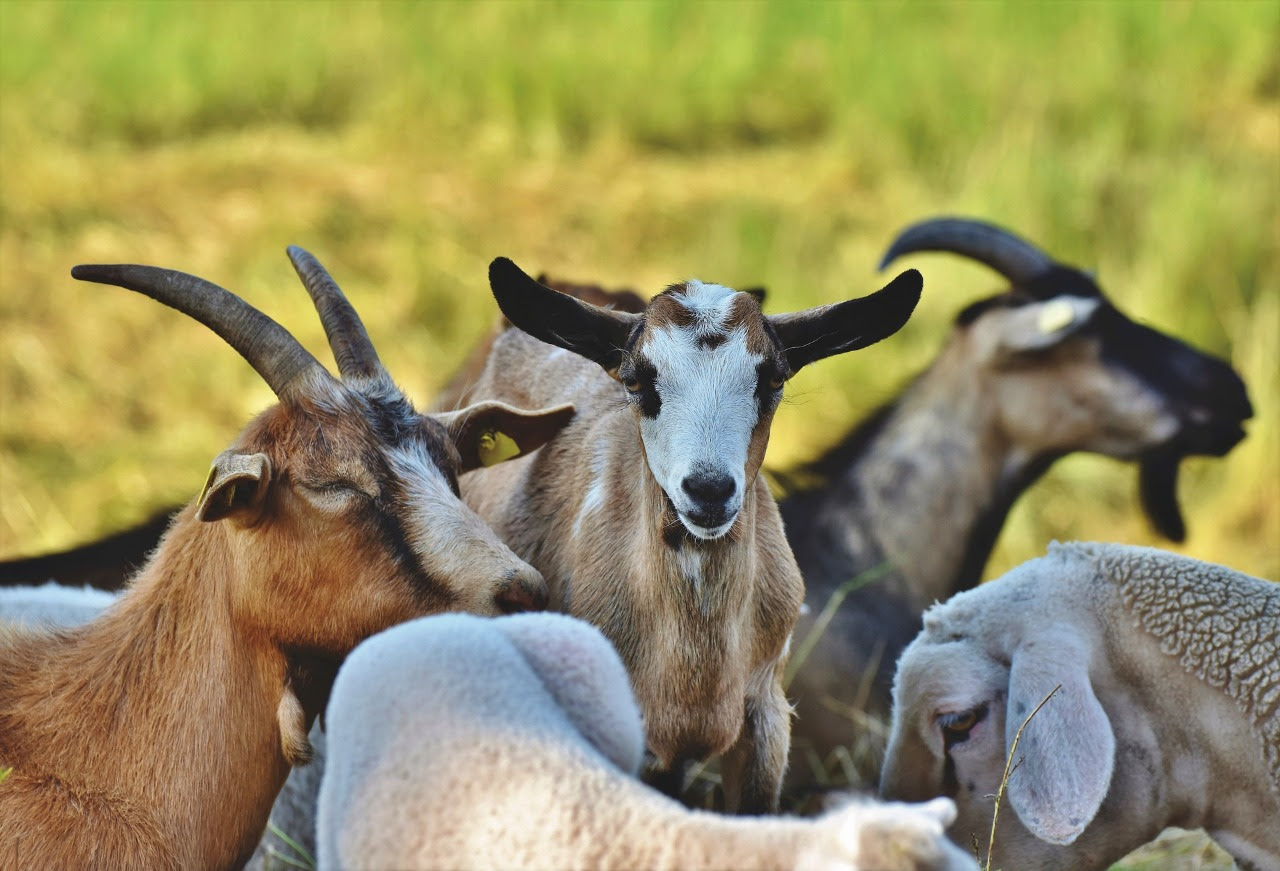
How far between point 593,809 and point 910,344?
692cm

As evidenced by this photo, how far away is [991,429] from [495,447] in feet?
10.2

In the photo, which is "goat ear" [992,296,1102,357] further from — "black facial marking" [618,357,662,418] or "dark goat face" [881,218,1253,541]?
"black facial marking" [618,357,662,418]

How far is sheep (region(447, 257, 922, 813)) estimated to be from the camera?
144 inches

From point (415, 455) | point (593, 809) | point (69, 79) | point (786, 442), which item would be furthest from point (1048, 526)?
point (69, 79)

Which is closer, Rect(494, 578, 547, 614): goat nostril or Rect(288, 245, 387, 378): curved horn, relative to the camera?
Rect(494, 578, 547, 614): goat nostril

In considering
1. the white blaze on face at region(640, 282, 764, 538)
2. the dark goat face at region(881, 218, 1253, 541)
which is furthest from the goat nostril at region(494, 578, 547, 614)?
the dark goat face at region(881, 218, 1253, 541)

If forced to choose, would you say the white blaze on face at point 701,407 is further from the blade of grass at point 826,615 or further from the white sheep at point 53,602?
the blade of grass at point 826,615

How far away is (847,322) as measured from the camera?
387 cm

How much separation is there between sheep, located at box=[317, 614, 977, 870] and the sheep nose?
0.53 meters

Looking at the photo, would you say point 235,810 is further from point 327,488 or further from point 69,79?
point 69,79

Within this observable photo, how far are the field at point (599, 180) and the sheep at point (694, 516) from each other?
2.93 meters

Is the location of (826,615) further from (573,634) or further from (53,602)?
(573,634)

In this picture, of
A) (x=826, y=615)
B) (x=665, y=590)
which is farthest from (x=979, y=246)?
(x=665, y=590)

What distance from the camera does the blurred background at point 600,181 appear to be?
8219mm
